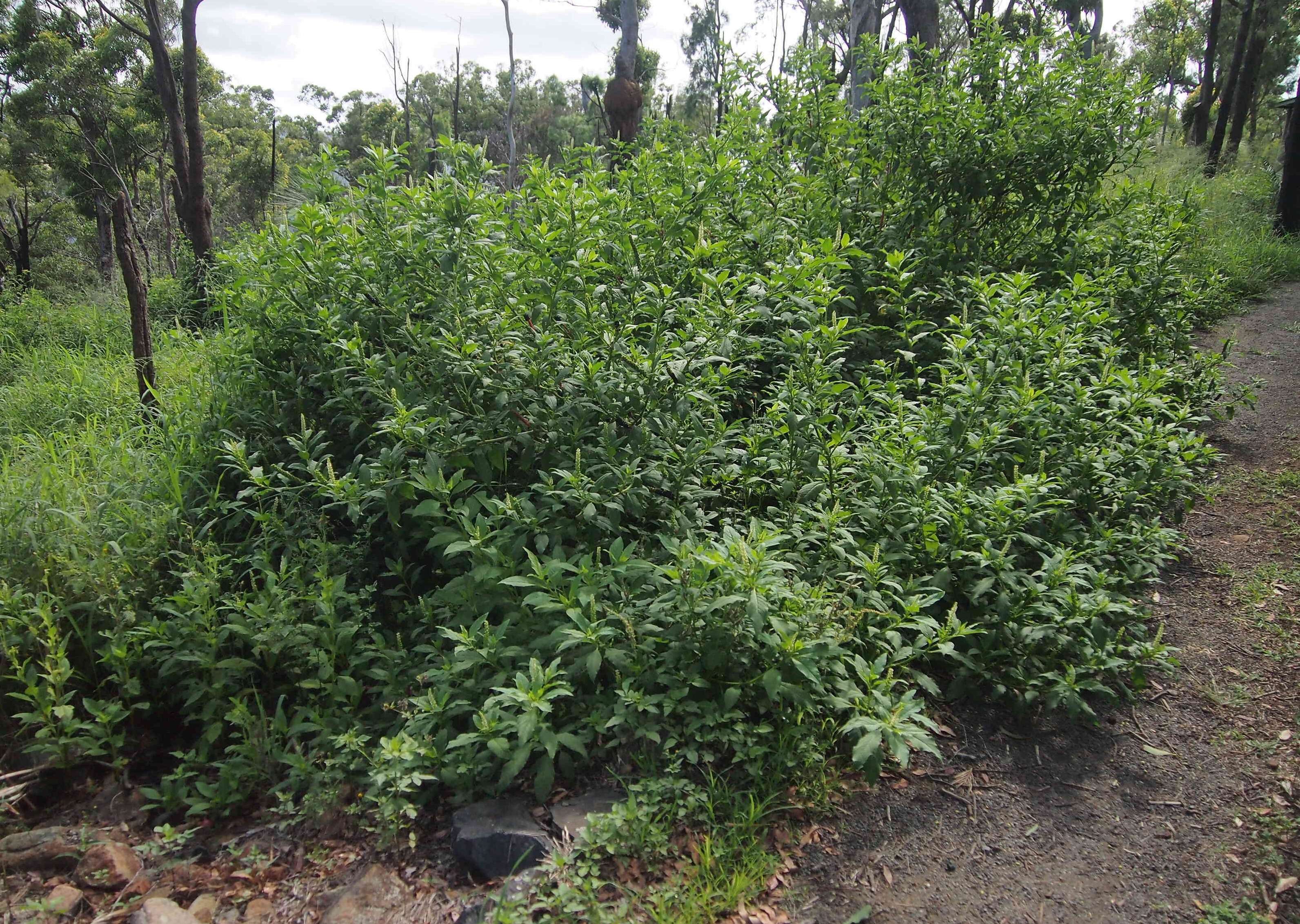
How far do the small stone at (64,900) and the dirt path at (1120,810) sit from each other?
7.36ft

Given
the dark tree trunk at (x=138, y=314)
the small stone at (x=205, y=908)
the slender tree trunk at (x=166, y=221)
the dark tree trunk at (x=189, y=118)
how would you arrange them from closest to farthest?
the small stone at (x=205, y=908)
the dark tree trunk at (x=138, y=314)
the dark tree trunk at (x=189, y=118)
the slender tree trunk at (x=166, y=221)

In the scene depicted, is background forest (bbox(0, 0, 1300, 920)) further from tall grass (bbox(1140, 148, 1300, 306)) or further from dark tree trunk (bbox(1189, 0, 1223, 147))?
dark tree trunk (bbox(1189, 0, 1223, 147))

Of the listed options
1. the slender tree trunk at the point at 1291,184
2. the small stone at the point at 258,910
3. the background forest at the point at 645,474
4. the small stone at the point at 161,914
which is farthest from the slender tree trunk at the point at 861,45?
the small stone at the point at 161,914

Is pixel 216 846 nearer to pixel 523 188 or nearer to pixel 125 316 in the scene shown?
pixel 523 188

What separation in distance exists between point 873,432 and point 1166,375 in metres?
1.64

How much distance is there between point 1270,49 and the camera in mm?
28969

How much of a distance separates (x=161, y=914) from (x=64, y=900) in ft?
1.21

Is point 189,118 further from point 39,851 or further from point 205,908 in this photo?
point 205,908

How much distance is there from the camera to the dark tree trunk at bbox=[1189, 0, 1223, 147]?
652 inches

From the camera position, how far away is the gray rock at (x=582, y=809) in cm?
246

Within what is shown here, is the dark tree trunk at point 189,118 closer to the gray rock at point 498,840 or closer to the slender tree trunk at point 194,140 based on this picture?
the slender tree trunk at point 194,140

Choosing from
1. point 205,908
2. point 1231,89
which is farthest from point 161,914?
point 1231,89

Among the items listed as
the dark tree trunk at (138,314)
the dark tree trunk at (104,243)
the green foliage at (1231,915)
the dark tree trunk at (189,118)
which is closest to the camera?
the green foliage at (1231,915)

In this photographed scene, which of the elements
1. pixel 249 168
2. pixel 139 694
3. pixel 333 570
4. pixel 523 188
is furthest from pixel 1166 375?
pixel 249 168
